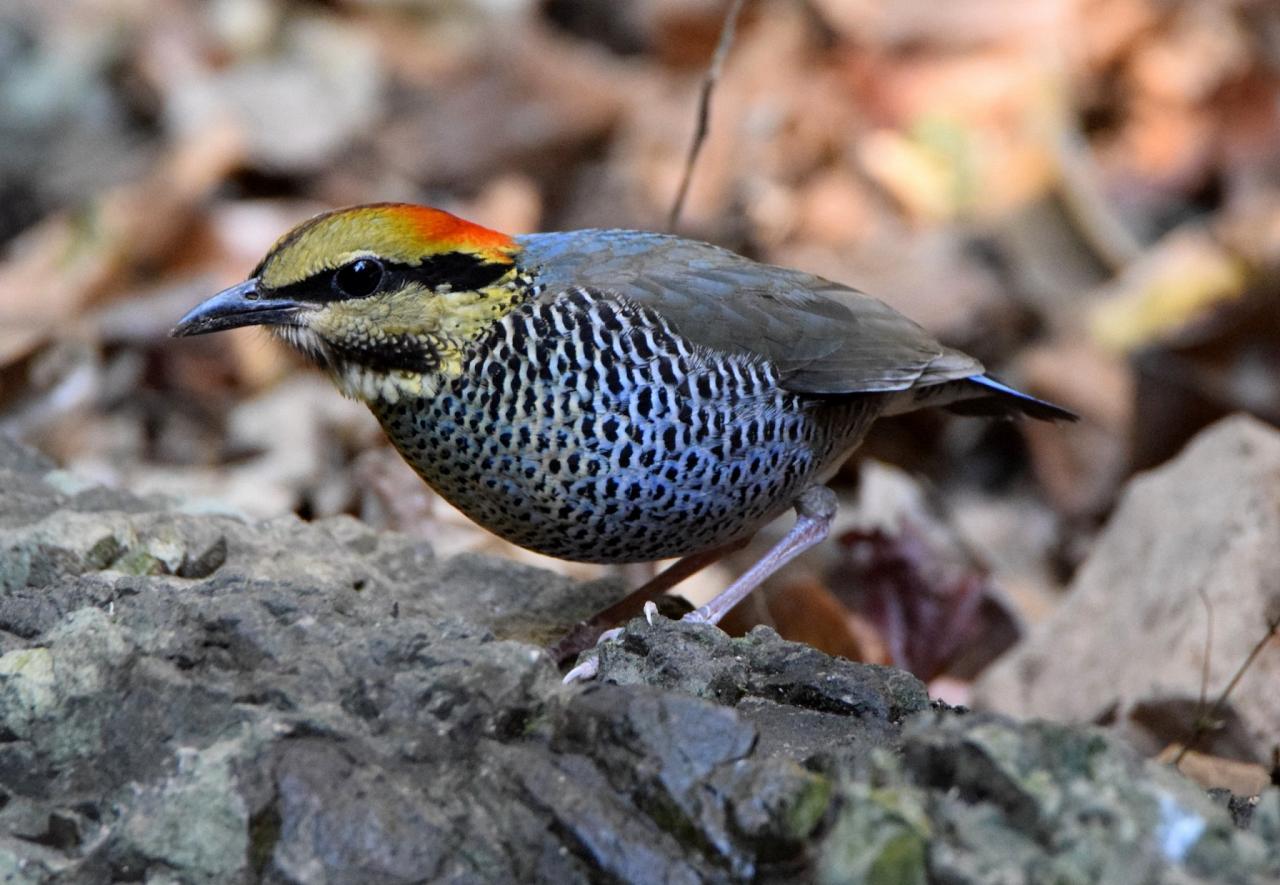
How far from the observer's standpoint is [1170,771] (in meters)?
2.69

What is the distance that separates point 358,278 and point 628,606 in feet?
3.83

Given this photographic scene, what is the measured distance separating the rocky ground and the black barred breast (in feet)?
1.96

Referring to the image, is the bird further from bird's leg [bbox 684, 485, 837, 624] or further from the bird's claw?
the bird's claw

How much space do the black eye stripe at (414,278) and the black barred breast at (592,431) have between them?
144 millimetres

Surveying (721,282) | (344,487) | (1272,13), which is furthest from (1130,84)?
(721,282)

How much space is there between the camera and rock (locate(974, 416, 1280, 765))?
487 cm

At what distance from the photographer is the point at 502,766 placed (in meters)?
2.90

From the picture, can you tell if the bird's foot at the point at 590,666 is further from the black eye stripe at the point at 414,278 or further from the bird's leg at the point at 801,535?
the black eye stripe at the point at 414,278

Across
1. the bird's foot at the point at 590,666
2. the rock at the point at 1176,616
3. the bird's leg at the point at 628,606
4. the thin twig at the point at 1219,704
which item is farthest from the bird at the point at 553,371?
the rock at the point at 1176,616

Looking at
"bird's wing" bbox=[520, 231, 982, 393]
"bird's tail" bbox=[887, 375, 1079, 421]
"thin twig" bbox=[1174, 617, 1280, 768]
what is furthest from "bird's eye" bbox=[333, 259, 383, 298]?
"thin twig" bbox=[1174, 617, 1280, 768]

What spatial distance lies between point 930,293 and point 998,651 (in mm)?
2705

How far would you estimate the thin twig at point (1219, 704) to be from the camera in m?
4.25

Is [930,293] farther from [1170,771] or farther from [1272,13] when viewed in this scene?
[1170,771]

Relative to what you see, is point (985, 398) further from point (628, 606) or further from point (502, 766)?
point (502, 766)
